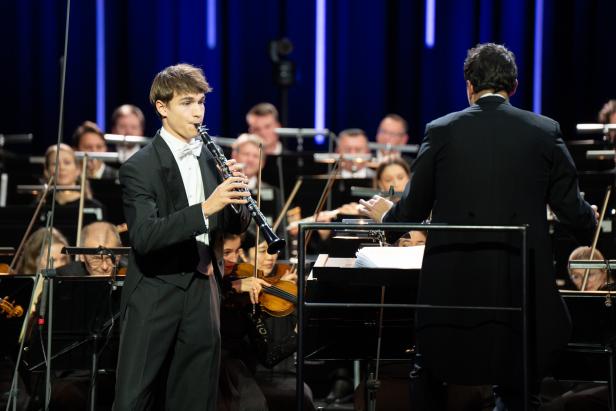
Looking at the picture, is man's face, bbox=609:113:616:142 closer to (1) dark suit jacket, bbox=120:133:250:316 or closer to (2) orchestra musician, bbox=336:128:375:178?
(2) orchestra musician, bbox=336:128:375:178

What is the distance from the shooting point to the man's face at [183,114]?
318 cm

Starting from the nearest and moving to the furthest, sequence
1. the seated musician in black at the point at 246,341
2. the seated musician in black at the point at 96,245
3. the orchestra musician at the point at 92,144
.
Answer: the seated musician in black at the point at 246,341 < the seated musician in black at the point at 96,245 < the orchestra musician at the point at 92,144

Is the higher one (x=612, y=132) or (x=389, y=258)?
(x=612, y=132)

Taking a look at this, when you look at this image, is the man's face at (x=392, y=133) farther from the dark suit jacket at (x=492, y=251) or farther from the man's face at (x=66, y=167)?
the dark suit jacket at (x=492, y=251)

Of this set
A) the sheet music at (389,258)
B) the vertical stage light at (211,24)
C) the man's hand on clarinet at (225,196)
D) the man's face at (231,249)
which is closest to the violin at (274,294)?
the man's face at (231,249)

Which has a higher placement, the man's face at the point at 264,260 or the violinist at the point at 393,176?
the violinist at the point at 393,176

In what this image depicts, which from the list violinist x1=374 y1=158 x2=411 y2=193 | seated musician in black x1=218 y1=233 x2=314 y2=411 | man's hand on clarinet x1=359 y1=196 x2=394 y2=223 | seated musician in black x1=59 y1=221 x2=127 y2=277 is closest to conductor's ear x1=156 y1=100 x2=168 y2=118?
man's hand on clarinet x1=359 y1=196 x2=394 y2=223

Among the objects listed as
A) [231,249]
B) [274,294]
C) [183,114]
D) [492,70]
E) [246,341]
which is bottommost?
[246,341]

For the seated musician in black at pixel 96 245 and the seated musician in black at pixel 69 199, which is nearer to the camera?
the seated musician in black at pixel 96 245

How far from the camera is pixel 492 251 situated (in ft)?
9.76

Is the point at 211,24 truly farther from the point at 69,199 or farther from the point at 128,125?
the point at 69,199

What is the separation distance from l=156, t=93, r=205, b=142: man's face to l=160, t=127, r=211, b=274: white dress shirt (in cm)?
3

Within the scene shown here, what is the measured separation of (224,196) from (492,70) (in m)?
0.93

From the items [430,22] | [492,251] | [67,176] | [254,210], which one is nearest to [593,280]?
[492,251]
